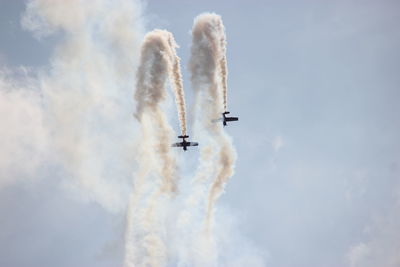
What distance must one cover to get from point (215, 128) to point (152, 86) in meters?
10.6

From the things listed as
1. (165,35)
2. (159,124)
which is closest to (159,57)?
(165,35)

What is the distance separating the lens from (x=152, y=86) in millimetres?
110688

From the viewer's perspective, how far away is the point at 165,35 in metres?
109

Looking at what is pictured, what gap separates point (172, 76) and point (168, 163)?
13183 millimetres

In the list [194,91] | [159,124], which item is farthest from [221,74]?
[159,124]

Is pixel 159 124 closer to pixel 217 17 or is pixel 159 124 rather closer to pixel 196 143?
pixel 196 143

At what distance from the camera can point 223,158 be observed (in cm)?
11731

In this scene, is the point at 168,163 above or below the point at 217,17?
below

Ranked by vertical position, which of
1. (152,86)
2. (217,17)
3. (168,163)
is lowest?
A: (168,163)

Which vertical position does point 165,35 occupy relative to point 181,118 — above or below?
above

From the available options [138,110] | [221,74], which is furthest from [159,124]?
[221,74]

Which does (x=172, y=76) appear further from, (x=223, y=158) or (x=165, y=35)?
(x=223, y=158)

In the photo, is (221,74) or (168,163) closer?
(221,74)

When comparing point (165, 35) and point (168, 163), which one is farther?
point (168, 163)
